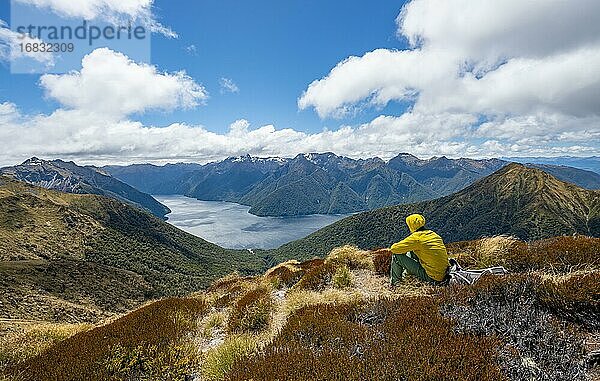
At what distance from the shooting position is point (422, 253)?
322 inches

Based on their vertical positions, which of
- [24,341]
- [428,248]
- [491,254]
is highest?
[428,248]

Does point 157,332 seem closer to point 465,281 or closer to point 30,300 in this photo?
point 465,281

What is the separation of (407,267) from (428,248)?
101cm

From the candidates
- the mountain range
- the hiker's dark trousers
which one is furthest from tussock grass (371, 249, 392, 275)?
the mountain range

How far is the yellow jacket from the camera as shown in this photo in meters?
8.06

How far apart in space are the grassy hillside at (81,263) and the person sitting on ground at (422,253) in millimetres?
36806

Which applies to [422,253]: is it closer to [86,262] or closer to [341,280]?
[341,280]

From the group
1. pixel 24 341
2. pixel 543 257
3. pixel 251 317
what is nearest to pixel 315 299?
pixel 251 317

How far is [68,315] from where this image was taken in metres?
33.2

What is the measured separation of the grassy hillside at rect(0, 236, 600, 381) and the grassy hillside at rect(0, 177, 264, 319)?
33.1 m

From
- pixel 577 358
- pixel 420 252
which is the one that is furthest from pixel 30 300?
pixel 577 358

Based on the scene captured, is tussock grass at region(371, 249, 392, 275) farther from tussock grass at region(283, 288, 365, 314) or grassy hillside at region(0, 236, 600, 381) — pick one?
tussock grass at region(283, 288, 365, 314)

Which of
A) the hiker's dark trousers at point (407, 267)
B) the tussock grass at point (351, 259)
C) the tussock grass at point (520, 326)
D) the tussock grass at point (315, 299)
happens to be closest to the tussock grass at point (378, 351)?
Answer: the tussock grass at point (520, 326)

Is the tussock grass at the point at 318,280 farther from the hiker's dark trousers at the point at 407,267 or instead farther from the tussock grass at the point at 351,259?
the hiker's dark trousers at the point at 407,267
